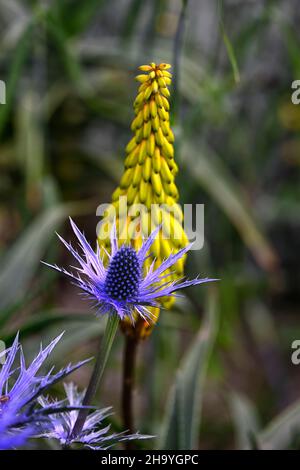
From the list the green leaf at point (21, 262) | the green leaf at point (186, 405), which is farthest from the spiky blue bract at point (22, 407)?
the green leaf at point (21, 262)

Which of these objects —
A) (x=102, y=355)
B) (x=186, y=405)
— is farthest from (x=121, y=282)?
(x=186, y=405)

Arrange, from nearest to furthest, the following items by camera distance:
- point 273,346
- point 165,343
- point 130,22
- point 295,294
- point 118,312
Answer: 1. point 118,312
2. point 130,22
3. point 165,343
4. point 273,346
5. point 295,294

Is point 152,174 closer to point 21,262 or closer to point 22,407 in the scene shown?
point 22,407

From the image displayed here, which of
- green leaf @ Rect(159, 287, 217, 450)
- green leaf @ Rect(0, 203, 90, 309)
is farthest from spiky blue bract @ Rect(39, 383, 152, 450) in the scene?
green leaf @ Rect(0, 203, 90, 309)

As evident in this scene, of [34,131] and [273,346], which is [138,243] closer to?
[34,131]

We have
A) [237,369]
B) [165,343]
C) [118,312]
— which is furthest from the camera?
[237,369]

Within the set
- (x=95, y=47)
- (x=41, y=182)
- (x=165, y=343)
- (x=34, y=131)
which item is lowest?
(x=165, y=343)
